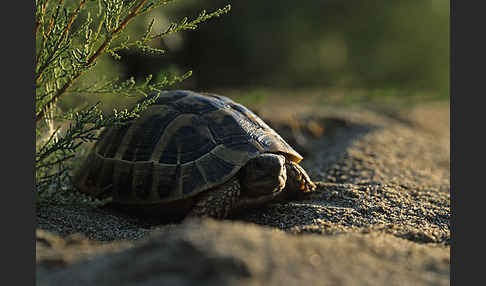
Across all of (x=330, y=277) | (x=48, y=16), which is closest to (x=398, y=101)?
(x=48, y=16)

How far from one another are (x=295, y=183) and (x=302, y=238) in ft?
3.91

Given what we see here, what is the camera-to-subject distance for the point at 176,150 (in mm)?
3000

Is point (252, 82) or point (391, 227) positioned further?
point (252, 82)

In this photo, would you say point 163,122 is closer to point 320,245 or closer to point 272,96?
point 320,245

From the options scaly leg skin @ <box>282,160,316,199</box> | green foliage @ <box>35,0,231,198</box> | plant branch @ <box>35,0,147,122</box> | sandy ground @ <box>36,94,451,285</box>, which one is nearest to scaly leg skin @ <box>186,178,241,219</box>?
sandy ground @ <box>36,94,451,285</box>

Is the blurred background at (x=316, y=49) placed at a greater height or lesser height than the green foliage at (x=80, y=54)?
greater

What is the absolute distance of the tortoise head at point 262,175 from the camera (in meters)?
2.88

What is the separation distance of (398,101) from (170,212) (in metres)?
6.35

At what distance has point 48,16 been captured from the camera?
9.92 ft

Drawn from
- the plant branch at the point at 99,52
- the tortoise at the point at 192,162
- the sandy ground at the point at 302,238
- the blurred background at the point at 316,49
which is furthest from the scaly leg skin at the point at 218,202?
the blurred background at the point at 316,49

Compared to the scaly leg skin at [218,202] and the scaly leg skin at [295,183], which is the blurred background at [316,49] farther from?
the scaly leg skin at [218,202]

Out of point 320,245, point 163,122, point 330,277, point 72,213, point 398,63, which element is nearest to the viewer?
→ point 330,277

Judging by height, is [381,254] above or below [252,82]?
below

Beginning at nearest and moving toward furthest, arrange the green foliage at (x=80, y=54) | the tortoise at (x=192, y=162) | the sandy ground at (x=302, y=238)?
1. the sandy ground at (x=302, y=238)
2. the green foliage at (x=80, y=54)
3. the tortoise at (x=192, y=162)
